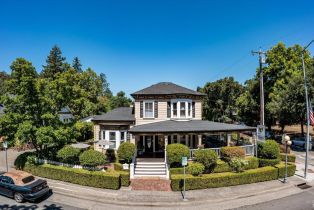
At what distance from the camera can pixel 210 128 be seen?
1942 centimetres

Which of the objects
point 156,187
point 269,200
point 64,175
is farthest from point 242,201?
point 64,175

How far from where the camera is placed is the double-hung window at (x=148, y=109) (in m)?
22.7

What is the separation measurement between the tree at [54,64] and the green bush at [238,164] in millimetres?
76843

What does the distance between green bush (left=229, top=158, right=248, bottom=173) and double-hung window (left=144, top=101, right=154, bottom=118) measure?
9.48 meters

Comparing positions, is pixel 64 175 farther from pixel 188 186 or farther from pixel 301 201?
pixel 301 201

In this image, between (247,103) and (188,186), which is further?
(247,103)

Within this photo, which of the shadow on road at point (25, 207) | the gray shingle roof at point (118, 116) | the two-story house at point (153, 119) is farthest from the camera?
the gray shingle roof at point (118, 116)

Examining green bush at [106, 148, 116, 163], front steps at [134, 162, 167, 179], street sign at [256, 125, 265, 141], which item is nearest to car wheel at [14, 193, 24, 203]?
front steps at [134, 162, 167, 179]

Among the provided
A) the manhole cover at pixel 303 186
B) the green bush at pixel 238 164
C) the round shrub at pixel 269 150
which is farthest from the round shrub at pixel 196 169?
the manhole cover at pixel 303 186

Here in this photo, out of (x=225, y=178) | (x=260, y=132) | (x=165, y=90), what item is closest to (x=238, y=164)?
(x=225, y=178)

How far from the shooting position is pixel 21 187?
12.6 metres

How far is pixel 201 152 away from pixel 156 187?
4376 millimetres

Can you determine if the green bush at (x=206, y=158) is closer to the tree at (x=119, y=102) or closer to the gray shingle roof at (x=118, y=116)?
the gray shingle roof at (x=118, y=116)

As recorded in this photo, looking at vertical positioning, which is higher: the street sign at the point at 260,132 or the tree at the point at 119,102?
the tree at the point at 119,102
